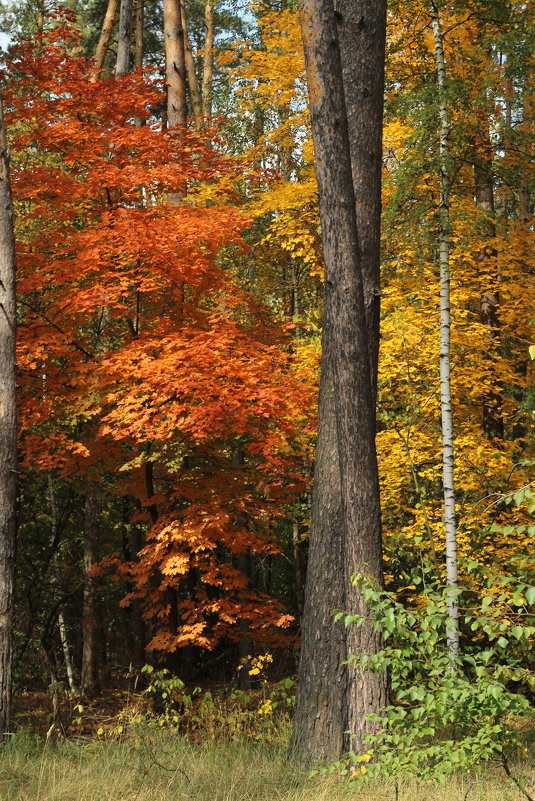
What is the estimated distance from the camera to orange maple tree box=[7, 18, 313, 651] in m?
8.21

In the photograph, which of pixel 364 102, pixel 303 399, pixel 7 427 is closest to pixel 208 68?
pixel 303 399

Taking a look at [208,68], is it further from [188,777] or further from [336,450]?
[188,777]

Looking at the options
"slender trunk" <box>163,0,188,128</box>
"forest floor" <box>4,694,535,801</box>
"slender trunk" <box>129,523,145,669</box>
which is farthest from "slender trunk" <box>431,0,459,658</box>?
"slender trunk" <box>129,523,145,669</box>

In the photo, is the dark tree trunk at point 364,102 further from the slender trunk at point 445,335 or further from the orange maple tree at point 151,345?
the slender trunk at point 445,335

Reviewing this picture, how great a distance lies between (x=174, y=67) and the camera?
11.5 meters

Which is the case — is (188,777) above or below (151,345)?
below

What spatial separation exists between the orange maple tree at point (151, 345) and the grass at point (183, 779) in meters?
2.68

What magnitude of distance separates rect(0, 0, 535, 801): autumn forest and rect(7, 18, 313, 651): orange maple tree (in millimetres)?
45

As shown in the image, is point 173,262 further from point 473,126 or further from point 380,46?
point 473,126

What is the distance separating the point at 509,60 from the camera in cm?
888

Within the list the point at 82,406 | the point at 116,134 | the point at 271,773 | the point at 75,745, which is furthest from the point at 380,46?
the point at 75,745

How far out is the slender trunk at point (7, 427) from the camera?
677 cm

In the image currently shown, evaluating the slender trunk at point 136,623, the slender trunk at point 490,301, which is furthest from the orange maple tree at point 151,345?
the slender trunk at point 136,623

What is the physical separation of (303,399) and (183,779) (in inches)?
170
